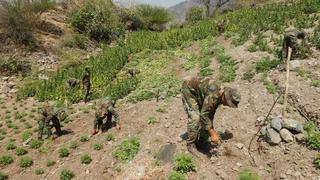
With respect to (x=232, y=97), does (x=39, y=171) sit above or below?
below

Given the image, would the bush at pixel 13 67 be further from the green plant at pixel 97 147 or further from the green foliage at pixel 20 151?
the green plant at pixel 97 147

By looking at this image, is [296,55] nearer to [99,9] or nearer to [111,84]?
[111,84]

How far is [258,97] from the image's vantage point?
11.0 meters

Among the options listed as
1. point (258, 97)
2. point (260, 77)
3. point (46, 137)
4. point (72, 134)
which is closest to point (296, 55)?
point (260, 77)

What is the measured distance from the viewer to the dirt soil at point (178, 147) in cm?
766

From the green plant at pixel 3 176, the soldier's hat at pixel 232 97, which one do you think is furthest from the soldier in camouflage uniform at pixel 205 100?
the green plant at pixel 3 176

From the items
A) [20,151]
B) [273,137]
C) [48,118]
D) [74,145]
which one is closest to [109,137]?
[74,145]

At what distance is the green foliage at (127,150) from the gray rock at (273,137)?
3.52 m

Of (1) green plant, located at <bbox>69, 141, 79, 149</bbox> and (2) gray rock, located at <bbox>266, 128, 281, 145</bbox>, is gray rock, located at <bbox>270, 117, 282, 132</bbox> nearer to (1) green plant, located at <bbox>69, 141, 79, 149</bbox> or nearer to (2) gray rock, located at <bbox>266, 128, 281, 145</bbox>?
(2) gray rock, located at <bbox>266, 128, 281, 145</bbox>

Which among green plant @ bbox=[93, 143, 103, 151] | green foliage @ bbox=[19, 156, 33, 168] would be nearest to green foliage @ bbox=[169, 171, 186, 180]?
green plant @ bbox=[93, 143, 103, 151]

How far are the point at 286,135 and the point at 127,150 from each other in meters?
4.18

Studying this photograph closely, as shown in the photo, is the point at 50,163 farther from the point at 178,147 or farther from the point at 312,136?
the point at 312,136

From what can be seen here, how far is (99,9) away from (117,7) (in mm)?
6126

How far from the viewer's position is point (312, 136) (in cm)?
773
